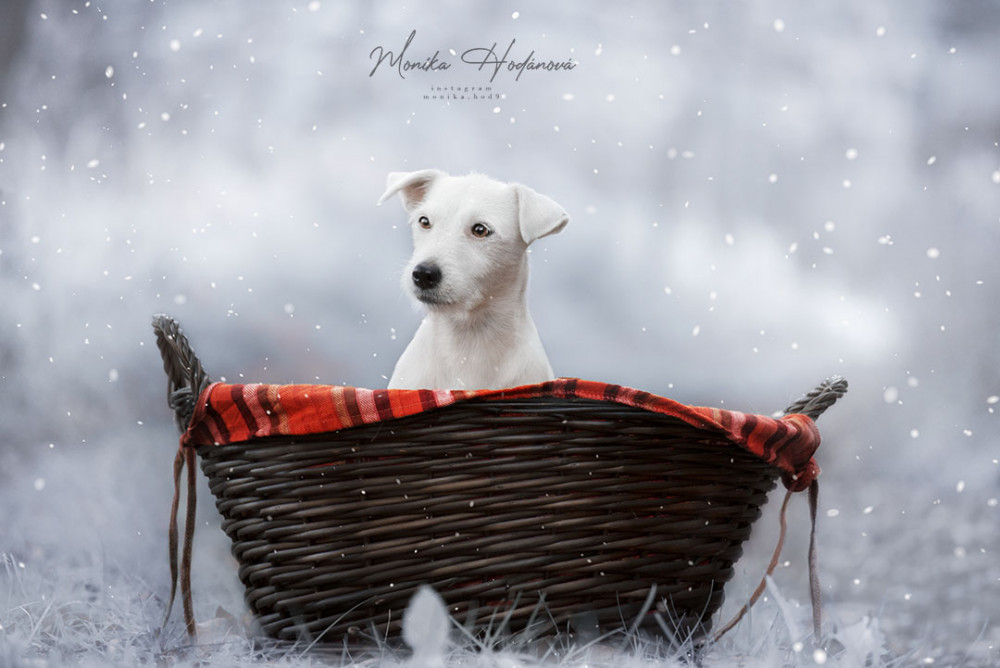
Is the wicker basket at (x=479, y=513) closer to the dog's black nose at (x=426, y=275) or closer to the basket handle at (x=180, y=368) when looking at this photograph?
the basket handle at (x=180, y=368)

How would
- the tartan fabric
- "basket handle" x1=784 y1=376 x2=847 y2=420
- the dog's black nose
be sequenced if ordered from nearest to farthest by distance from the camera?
the tartan fabric → "basket handle" x1=784 y1=376 x2=847 y2=420 → the dog's black nose

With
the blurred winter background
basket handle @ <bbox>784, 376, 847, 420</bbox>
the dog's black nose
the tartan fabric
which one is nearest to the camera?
the tartan fabric

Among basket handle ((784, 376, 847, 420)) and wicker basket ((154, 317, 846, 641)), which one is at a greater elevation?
basket handle ((784, 376, 847, 420))

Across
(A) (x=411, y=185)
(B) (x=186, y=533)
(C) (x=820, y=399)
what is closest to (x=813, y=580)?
(C) (x=820, y=399)

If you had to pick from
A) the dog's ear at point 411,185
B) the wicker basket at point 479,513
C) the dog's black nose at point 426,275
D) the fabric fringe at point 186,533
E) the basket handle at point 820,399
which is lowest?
the fabric fringe at point 186,533

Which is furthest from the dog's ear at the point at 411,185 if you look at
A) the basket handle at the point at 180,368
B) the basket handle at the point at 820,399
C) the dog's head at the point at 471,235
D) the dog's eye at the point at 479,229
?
the basket handle at the point at 820,399

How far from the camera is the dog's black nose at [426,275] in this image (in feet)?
4.66

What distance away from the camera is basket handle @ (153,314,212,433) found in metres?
1.10

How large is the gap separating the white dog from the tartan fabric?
0.44m

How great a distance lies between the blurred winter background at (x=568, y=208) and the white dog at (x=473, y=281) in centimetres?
17

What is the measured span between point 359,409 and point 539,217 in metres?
0.61

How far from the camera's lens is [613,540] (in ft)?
3.50

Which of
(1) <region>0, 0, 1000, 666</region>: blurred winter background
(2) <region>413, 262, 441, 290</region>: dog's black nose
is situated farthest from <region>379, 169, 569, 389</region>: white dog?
(1) <region>0, 0, 1000, 666</region>: blurred winter background

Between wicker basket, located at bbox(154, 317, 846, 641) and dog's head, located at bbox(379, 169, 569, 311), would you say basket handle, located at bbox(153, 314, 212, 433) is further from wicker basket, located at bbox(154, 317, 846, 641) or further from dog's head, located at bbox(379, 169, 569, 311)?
dog's head, located at bbox(379, 169, 569, 311)
